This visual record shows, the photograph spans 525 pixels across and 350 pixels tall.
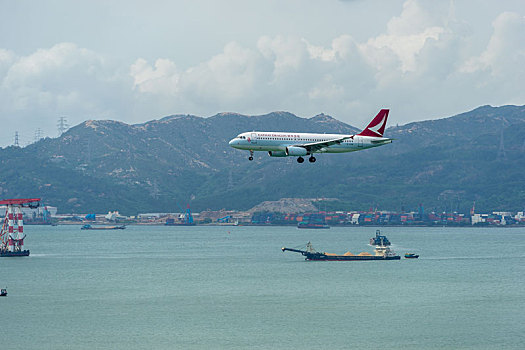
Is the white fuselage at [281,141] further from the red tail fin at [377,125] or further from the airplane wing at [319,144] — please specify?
the red tail fin at [377,125]

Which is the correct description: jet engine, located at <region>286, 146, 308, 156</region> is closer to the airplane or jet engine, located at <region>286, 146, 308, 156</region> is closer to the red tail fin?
the airplane

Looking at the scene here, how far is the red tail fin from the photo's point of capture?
170750mm

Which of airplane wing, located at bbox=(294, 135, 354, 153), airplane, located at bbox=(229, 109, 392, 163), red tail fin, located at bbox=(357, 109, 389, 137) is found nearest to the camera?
airplane, located at bbox=(229, 109, 392, 163)

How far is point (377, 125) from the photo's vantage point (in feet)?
568

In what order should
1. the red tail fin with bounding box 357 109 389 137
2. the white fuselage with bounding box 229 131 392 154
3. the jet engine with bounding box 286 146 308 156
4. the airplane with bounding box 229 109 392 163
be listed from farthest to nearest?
1. the red tail fin with bounding box 357 109 389 137
2. the jet engine with bounding box 286 146 308 156
3. the airplane with bounding box 229 109 392 163
4. the white fuselage with bounding box 229 131 392 154

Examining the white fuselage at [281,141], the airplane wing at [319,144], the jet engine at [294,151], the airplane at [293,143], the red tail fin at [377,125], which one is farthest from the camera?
the red tail fin at [377,125]

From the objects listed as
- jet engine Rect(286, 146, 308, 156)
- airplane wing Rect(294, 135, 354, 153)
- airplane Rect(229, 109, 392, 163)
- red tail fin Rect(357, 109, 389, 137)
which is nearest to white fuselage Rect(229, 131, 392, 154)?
airplane Rect(229, 109, 392, 163)

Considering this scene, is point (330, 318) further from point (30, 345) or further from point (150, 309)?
point (30, 345)

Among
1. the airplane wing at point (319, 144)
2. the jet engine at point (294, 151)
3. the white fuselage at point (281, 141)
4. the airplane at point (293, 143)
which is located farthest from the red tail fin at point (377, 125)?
the jet engine at point (294, 151)

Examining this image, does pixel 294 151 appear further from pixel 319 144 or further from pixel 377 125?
pixel 377 125

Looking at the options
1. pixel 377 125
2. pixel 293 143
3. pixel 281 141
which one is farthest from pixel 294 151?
pixel 377 125

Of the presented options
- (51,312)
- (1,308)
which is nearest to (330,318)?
(51,312)

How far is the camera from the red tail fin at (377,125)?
170750 millimetres

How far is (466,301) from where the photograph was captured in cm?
19888
